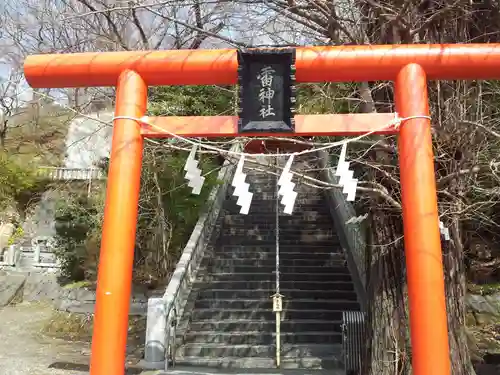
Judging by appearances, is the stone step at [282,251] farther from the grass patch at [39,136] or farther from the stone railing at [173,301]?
the grass patch at [39,136]

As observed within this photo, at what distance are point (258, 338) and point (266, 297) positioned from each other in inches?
50.3

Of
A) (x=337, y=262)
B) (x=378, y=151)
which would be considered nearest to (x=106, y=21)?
(x=337, y=262)

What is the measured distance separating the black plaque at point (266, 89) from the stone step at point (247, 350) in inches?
215

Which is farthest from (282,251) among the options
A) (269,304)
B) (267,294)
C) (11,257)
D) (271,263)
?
(11,257)

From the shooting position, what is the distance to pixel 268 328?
9164 mm

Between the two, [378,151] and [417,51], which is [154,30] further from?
[417,51]

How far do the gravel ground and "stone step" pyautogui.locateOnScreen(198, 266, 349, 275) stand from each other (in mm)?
3301

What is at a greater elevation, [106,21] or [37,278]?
[106,21]

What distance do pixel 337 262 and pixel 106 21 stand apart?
33.2 ft

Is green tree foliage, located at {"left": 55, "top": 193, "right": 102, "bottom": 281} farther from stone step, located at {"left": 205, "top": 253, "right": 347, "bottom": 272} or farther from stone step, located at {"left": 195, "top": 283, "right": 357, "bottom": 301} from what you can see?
stone step, located at {"left": 195, "top": 283, "right": 357, "bottom": 301}

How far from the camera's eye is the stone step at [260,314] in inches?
368

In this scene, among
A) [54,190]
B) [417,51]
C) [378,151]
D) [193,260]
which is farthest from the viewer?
[54,190]

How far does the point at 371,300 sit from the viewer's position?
6.37m

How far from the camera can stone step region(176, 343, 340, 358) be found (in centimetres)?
839
